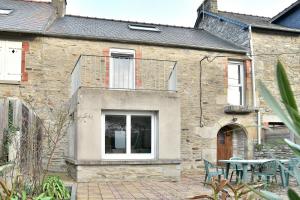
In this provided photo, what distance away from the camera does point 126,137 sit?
10375mm

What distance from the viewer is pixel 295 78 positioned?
15.5 m

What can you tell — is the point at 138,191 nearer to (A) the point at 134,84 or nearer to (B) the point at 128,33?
(A) the point at 134,84

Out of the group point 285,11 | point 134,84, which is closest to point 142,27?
point 134,84

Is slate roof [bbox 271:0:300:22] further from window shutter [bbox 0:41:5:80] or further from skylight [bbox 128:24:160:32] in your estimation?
window shutter [bbox 0:41:5:80]

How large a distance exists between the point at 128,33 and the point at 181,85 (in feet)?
9.98

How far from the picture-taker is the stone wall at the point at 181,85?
12.7m

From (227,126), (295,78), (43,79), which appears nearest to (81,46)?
(43,79)

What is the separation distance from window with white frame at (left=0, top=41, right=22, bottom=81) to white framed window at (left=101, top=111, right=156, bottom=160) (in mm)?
4292

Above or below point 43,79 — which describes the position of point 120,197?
below

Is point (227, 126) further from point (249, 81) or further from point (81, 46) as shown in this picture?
point (81, 46)

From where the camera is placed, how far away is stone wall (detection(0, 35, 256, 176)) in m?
12.7

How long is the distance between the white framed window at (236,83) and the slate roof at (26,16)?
7473 millimetres

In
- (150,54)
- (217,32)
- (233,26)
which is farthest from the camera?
(217,32)

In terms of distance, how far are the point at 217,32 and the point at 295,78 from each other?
13.7 ft
